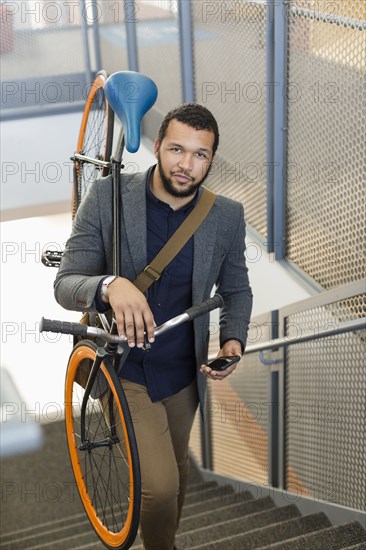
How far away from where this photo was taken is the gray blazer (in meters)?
2.39

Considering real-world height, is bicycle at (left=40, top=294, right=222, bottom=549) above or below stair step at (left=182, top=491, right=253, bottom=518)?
above

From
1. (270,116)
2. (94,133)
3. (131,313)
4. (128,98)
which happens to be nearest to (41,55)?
(94,133)

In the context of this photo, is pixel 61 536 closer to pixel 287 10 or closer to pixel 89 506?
pixel 89 506

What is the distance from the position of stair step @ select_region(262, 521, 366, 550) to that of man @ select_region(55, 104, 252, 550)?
2.20ft

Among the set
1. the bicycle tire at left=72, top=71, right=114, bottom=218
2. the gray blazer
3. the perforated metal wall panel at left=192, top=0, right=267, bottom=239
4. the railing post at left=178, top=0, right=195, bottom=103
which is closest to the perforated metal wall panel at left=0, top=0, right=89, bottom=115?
the railing post at left=178, top=0, right=195, bottom=103

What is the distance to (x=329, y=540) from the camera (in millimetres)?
3133

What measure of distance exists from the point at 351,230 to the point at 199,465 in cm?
254

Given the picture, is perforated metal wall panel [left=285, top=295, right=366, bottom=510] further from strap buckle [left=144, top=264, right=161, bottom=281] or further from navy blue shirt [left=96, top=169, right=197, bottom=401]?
strap buckle [left=144, top=264, right=161, bottom=281]

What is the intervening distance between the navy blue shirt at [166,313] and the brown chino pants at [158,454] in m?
0.04

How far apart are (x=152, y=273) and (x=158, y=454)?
54 centimetres

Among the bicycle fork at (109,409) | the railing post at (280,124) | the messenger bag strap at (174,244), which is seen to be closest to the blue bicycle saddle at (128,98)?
the messenger bag strap at (174,244)

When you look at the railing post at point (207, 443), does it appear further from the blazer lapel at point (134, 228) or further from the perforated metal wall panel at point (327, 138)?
the blazer lapel at point (134, 228)

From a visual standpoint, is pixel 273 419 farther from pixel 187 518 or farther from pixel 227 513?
pixel 187 518

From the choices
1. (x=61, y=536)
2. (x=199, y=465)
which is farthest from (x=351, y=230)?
(x=199, y=465)
